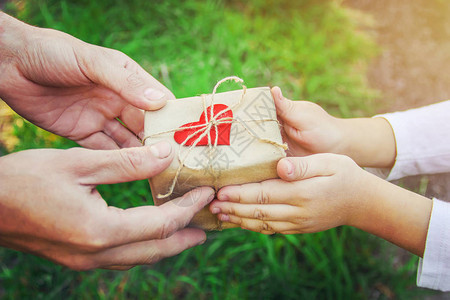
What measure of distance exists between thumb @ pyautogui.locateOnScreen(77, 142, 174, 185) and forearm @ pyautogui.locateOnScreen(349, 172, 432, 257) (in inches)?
32.4

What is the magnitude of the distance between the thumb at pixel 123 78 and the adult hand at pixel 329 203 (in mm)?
484

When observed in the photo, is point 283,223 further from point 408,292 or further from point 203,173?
point 408,292

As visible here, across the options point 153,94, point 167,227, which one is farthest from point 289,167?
point 153,94

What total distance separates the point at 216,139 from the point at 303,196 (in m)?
0.44

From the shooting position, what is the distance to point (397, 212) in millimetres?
1374

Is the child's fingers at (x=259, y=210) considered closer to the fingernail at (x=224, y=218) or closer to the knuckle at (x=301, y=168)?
the fingernail at (x=224, y=218)

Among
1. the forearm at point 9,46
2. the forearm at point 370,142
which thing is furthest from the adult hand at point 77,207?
the forearm at point 370,142

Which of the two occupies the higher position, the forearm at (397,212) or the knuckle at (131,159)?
the knuckle at (131,159)

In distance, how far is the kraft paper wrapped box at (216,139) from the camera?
3.90 feet

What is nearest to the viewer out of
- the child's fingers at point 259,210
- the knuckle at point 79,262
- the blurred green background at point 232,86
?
the knuckle at point 79,262

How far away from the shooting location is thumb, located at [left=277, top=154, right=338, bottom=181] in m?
1.20

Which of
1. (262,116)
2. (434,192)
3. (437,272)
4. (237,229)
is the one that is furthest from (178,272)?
(434,192)

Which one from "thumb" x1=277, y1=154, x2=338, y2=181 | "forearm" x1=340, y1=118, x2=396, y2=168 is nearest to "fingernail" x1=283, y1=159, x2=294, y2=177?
"thumb" x1=277, y1=154, x2=338, y2=181

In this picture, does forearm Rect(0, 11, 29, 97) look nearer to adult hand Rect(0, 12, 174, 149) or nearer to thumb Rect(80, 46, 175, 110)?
adult hand Rect(0, 12, 174, 149)
